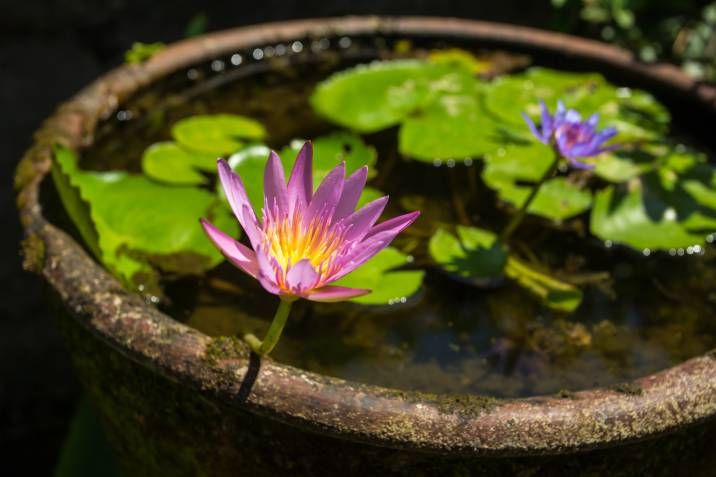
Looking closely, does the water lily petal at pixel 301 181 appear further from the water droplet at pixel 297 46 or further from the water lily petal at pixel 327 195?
the water droplet at pixel 297 46

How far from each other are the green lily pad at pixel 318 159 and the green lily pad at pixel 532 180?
0.20 meters

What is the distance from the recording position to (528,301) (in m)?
1.15

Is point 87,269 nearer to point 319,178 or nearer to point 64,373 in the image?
point 319,178

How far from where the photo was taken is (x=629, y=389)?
2.56 feet

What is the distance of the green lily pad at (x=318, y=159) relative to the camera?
1.20 metres

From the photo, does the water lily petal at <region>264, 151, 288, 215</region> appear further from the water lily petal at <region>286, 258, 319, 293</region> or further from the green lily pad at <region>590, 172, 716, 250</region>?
the green lily pad at <region>590, 172, 716, 250</region>

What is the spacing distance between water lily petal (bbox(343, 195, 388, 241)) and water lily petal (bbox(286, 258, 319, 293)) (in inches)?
2.5

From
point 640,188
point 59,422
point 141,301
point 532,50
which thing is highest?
point 141,301

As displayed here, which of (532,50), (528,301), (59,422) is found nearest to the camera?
(528,301)

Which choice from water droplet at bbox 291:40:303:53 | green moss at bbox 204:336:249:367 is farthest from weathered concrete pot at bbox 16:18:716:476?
water droplet at bbox 291:40:303:53

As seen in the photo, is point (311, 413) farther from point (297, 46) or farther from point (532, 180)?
point (297, 46)

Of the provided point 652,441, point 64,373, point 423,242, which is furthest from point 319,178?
point 64,373

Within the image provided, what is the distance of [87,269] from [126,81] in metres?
0.52

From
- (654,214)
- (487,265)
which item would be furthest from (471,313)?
(654,214)
